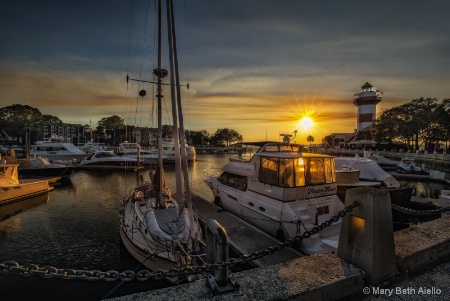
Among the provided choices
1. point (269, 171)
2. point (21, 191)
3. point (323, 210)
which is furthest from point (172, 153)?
point (323, 210)

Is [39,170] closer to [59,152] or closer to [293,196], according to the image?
[59,152]

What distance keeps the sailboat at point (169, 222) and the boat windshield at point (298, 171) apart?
14.2ft

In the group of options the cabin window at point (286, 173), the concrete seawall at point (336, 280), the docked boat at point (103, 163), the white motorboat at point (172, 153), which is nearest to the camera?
the concrete seawall at point (336, 280)

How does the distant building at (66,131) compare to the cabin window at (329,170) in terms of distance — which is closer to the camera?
the cabin window at (329,170)

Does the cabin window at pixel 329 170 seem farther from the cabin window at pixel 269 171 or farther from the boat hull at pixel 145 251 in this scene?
the boat hull at pixel 145 251

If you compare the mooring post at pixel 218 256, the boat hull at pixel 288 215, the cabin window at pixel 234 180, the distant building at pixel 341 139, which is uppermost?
the distant building at pixel 341 139

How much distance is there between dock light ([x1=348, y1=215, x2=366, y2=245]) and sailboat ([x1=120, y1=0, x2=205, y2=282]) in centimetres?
521

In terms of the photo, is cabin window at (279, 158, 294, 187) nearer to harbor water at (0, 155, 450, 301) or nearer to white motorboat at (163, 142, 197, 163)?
harbor water at (0, 155, 450, 301)

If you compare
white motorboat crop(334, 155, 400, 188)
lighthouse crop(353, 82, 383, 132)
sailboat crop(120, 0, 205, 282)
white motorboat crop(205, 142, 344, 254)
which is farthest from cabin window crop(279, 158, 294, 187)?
lighthouse crop(353, 82, 383, 132)

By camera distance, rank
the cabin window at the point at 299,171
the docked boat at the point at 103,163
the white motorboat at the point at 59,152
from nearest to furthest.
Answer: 1. the cabin window at the point at 299,171
2. the docked boat at the point at 103,163
3. the white motorboat at the point at 59,152

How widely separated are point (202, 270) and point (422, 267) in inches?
136

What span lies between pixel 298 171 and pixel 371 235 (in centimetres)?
859

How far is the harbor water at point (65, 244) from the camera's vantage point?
916 centimetres

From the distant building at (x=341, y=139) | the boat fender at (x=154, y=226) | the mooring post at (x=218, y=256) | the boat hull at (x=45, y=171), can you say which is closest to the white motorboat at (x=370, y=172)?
the boat fender at (x=154, y=226)
